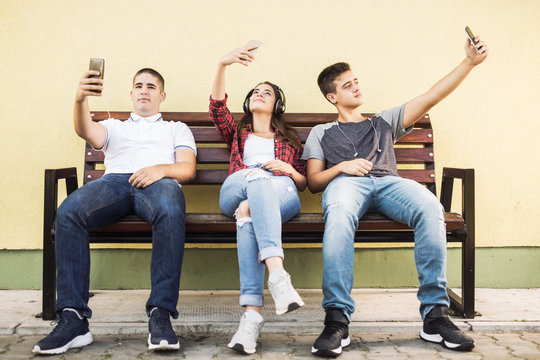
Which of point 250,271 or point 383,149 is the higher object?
point 383,149

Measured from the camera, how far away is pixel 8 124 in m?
3.46

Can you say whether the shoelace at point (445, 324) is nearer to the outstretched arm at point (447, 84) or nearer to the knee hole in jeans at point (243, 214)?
the knee hole in jeans at point (243, 214)

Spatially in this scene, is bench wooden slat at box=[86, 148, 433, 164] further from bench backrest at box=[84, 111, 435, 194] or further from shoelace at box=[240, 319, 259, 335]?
shoelace at box=[240, 319, 259, 335]

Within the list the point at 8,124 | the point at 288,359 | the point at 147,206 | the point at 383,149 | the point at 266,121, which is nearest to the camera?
the point at 288,359

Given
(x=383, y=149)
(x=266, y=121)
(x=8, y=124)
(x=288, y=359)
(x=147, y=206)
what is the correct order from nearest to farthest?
(x=288, y=359) < (x=147, y=206) < (x=383, y=149) < (x=266, y=121) < (x=8, y=124)

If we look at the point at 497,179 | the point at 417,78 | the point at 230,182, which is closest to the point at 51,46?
the point at 230,182

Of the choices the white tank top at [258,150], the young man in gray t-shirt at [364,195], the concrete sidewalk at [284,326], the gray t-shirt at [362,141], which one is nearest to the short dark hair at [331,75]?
the young man in gray t-shirt at [364,195]

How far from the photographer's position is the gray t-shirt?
9.41ft

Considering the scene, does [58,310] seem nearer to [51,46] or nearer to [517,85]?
[51,46]

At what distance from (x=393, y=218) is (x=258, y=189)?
31.8 inches

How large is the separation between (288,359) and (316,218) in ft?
2.51

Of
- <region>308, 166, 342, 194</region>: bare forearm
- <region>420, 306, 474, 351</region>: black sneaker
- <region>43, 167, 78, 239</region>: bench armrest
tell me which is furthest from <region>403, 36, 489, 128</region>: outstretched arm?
<region>43, 167, 78, 239</region>: bench armrest

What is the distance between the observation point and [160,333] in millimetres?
2145

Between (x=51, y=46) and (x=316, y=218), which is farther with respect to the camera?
(x=51, y=46)
